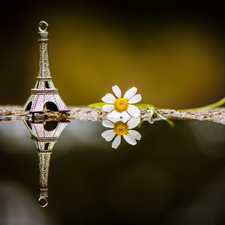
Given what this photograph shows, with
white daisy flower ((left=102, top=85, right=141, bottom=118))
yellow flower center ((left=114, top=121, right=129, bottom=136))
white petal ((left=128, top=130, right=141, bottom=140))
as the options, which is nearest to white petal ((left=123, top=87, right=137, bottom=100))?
white daisy flower ((left=102, top=85, right=141, bottom=118))

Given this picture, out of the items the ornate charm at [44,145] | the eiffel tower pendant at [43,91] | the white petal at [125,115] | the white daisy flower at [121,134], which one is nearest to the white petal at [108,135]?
the white daisy flower at [121,134]

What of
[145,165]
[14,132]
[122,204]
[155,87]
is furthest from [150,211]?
[155,87]

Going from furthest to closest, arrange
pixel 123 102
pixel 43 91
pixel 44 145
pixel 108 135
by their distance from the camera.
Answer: pixel 43 91
pixel 123 102
pixel 108 135
pixel 44 145

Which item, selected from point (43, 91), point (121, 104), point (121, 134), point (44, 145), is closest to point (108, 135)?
point (121, 134)

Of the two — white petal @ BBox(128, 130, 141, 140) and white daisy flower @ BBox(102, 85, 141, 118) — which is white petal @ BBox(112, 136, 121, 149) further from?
white daisy flower @ BBox(102, 85, 141, 118)

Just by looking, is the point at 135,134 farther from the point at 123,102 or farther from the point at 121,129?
the point at 123,102

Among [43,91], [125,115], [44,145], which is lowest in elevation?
[44,145]

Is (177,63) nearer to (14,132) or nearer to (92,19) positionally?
(92,19)
